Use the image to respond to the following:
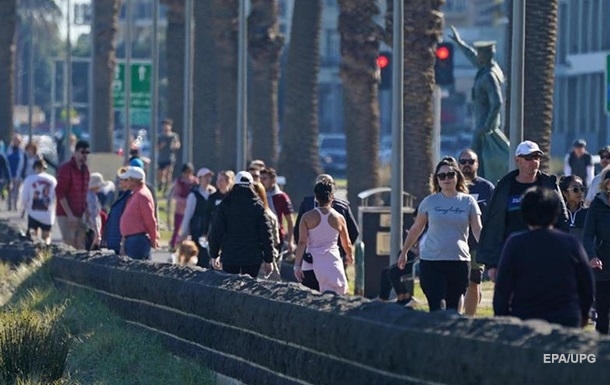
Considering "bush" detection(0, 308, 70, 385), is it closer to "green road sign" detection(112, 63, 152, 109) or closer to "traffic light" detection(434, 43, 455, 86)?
"traffic light" detection(434, 43, 455, 86)

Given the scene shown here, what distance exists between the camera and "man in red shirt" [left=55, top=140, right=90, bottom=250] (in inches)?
949

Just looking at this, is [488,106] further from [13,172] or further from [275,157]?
[13,172]

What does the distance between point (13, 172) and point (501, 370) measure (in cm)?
3622

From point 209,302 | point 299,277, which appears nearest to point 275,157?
point 299,277

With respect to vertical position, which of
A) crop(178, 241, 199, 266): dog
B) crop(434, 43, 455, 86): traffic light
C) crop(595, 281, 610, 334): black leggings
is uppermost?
crop(434, 43, 455, 86): traffic light


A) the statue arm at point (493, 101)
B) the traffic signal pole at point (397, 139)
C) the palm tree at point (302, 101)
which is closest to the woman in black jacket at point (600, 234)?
the traffic signal pole at point (397, 139)

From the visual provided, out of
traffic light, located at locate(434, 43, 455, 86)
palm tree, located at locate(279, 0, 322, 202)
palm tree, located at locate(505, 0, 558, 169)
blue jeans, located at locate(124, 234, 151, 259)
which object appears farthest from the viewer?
palm tree, located at locate(279, 0, 322, 202)

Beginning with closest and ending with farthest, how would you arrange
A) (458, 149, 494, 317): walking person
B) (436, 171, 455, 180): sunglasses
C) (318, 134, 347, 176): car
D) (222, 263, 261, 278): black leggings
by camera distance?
(436, 171, 455, 180): sunglasses, (458, 149, 494, 317): walking person, (222, 263, 261, 278): black leggings, (318, 134, 347, 176): car

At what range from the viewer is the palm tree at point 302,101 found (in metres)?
38.5

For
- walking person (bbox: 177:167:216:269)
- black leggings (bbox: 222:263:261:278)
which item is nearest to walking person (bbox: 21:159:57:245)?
walking person (bbox: 177:167:216:269)

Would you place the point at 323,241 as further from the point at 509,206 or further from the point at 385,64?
the point at 385,64

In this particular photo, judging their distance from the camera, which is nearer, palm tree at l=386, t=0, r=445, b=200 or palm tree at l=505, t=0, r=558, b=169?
palm tree at l=505, t=0, r=558, b=169

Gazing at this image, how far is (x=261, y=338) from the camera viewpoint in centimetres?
1239

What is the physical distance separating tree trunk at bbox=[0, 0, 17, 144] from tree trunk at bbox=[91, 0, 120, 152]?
3.09 metres
